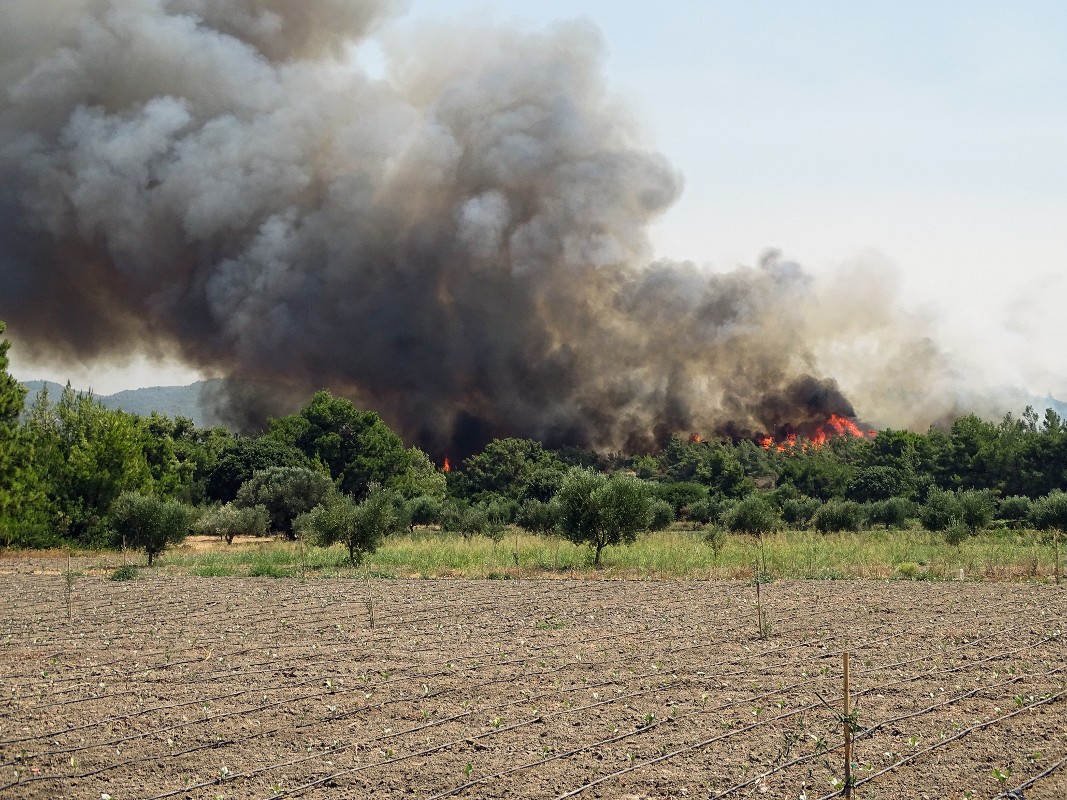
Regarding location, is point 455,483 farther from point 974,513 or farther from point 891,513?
point 974,513

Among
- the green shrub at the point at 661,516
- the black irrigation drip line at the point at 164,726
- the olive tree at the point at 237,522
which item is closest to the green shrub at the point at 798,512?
the green shrub at the point at 661,516

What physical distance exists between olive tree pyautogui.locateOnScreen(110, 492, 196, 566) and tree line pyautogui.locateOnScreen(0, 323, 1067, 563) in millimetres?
64

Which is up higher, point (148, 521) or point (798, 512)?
point (798, 512)

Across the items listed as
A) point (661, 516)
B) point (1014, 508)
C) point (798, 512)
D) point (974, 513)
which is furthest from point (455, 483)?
point (974, 513)

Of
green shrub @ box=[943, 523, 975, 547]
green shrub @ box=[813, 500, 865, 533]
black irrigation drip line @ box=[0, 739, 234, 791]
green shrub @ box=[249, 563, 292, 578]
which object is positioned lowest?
black irrigation drip line @ box=[0, 739, 234, 791]

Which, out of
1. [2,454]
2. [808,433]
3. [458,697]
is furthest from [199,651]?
[808,433]

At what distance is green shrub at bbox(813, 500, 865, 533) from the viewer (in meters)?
47.8

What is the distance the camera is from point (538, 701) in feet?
37.0

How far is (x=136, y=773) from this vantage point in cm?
887

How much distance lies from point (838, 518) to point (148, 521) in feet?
106

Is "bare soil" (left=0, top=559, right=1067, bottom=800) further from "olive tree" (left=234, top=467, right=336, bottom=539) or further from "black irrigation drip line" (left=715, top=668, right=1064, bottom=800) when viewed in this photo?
"olive tree" (left=234, top=467, right=336, bottom=539)

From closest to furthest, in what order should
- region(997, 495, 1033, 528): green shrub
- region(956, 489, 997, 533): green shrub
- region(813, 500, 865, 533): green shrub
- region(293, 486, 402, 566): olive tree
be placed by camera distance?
region(293, 486, 402, 566): olive tree, region(956, 489, 997, 533): green shrub, region(813, 500, 865, 533): green shrub, region(997, 495, 1033, 528): green shrub

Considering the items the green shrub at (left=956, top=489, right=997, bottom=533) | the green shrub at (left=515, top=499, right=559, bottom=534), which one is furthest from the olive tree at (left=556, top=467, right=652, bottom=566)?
the green shrub at (left=956, top=489, right=997, bottom=533)

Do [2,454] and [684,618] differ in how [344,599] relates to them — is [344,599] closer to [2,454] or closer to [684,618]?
[684,618]
